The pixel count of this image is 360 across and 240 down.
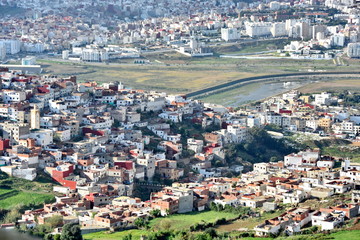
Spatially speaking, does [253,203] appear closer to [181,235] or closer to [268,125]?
[181,235]

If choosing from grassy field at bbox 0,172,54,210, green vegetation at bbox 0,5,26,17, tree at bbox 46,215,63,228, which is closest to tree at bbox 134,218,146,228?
tree at bbox 46,215,63,228

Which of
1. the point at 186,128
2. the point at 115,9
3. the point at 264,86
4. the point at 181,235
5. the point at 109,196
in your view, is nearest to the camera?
the point at 181,235

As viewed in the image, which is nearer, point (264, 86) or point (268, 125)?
point (268, 125)

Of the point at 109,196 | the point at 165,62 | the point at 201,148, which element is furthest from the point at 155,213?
the point at 165,62

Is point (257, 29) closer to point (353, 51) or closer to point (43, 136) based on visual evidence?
point (353, 51)

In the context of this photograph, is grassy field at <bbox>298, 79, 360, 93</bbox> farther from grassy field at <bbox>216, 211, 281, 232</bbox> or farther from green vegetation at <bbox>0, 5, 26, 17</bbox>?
green vegetation at <bbox>0, 5, 26, 17</bbox>

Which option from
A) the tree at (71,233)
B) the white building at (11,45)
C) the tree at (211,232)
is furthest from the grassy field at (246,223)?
the white building at (11,45)

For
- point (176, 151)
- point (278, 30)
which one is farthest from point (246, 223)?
point (278, 30)
